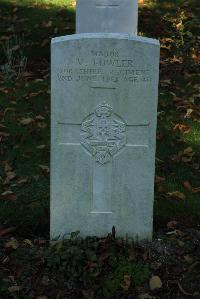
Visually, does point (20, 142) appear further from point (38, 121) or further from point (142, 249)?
point (142, 249)

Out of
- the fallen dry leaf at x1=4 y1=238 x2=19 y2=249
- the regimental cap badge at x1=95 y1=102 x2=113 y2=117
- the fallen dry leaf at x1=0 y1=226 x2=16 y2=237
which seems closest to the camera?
the regimental cap badge at x1=95 y1=102 x2=113 y2=117

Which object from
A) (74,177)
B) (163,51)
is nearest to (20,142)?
(74,177)

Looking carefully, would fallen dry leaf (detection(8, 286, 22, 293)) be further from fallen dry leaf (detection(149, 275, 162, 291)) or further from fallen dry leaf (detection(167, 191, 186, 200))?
fallen dry leaf (detection(167, 191, 186, 200))

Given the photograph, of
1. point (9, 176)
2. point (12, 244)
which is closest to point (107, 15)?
point (9, 176)

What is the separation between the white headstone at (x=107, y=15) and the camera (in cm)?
788

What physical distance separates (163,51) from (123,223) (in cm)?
482

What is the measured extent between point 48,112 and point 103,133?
2.75m

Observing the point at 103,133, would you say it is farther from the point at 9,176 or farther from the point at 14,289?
the point at 9,176

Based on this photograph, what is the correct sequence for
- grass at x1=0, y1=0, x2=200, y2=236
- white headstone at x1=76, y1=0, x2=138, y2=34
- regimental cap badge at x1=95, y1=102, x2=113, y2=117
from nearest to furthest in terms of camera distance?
regimental cap badge at x1=95, y1=102, x2=113, y2=117 < grass at x1=0, y1=0, x2=200, y2=236 < white headstone at x1=76, y1=0, x2=138, y2=34

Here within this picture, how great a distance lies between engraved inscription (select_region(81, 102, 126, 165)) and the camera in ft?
13.7

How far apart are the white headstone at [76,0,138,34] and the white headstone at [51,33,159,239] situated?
13.0ft

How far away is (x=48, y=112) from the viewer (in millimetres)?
6902

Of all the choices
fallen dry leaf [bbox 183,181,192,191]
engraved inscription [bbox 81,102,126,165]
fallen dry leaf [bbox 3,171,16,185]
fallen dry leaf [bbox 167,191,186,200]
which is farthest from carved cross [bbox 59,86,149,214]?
fallen dry leaf [bbox 3,171,16,185]

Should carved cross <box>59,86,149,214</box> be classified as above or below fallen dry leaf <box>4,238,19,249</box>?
above
